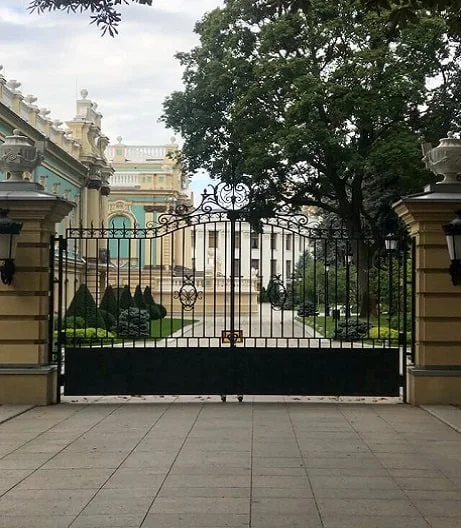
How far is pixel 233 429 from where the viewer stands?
32.3ft

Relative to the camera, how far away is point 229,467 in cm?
768

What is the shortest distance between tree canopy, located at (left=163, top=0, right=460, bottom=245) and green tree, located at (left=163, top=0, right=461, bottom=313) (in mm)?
42

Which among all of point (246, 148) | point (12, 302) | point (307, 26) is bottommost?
point (12, 302)

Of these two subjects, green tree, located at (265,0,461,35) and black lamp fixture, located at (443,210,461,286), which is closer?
green tree, located at (265,0,461,35)

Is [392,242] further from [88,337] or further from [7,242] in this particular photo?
[7,242]

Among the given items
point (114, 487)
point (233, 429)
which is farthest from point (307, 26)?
point (114, 487)

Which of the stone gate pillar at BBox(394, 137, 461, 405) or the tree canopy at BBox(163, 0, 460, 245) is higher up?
the tree canopy at BBox(163, 0, 460, 245)

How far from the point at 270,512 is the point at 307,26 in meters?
26.9

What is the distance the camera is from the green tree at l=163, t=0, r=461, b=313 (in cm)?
2872

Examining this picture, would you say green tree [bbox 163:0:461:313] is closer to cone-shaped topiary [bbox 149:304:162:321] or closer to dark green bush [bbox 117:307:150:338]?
cone-shaped topiary [bbox 149:304:162:321]

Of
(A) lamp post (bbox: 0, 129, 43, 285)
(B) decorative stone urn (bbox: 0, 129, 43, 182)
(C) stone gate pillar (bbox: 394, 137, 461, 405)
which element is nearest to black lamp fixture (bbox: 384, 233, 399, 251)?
(C) stone gate pillar (bbox: 394, 137, 461, 405)

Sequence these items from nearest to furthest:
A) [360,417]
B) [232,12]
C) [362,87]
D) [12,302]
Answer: [360,417]
[12,302]
[362,87]
[232,12]

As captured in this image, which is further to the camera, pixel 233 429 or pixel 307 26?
pixel 307 26

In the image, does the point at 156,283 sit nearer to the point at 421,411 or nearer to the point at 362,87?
the point at 362,87
